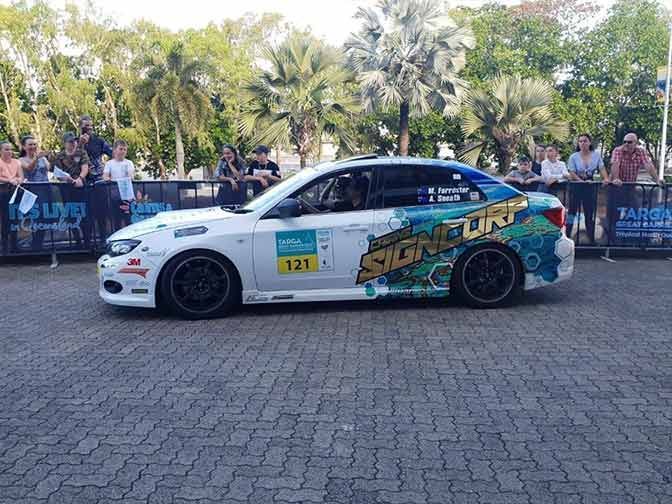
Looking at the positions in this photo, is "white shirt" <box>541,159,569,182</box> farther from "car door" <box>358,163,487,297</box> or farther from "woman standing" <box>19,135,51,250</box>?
"woman standing" <box>19,135,51,250</box>

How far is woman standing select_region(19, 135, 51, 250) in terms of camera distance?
1046cm

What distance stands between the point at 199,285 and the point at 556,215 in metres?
3.94

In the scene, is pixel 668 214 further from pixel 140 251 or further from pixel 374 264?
pixel 140 251

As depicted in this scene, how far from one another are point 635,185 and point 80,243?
29.1ft

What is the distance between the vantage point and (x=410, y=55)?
2481 cm

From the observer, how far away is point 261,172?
11133mm

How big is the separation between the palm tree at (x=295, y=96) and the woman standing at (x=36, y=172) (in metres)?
13.6

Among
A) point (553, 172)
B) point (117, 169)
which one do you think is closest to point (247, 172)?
point (117, 169)

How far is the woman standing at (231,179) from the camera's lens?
1121 centimetres

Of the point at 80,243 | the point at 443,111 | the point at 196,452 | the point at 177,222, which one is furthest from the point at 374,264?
the point at 443,111

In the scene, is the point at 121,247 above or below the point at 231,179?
below

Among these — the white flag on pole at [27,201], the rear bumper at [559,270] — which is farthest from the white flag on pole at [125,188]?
the rear bumper at [559,270]

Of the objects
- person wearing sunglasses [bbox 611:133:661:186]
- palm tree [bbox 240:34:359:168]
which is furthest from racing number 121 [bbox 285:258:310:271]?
palm tree [bbox 240:34:359:168]

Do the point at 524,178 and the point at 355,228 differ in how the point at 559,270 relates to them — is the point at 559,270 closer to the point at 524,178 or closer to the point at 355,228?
the point at 355,228
